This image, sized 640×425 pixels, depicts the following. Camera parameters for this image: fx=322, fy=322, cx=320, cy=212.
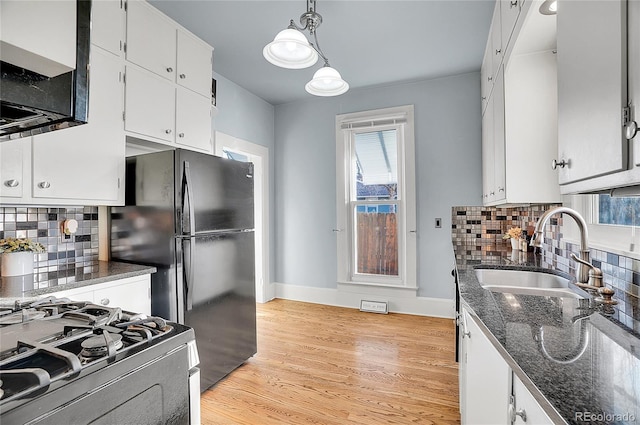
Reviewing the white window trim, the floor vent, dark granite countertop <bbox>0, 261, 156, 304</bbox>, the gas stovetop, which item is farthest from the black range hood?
the floor vent

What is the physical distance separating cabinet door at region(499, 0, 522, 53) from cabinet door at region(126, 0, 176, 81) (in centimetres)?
227

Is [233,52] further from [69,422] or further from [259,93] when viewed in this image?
[69,422]

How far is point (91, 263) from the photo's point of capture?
7.16 ft

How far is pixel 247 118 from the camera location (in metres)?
3.92

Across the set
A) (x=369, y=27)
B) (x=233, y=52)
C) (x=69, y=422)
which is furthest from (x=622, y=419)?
(x=233, y=52)

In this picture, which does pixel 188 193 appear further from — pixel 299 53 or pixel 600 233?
pixel 600 233

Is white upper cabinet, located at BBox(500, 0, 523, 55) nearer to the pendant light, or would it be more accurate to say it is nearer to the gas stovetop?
the pendant light

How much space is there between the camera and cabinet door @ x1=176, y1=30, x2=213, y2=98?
253cm

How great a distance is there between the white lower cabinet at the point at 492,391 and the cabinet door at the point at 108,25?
2515 mm

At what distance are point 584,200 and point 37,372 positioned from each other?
2.28 m

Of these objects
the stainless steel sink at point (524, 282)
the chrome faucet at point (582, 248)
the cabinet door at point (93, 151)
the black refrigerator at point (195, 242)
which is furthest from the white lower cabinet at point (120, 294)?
the chrome faucet at point (582, 248)

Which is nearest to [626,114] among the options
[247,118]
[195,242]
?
[195,242]

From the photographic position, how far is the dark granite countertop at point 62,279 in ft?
4.80

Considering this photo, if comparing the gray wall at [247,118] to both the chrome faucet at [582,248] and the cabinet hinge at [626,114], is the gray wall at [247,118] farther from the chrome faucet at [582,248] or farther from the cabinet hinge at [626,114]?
the cabinet hinge at [626,114]
